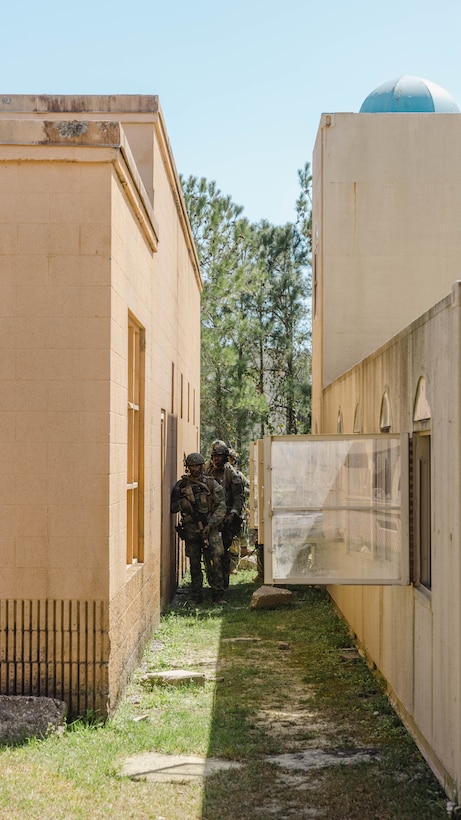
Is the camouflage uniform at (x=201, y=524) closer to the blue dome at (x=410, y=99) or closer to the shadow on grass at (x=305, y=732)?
the shadow on grass at (x=305, y=732)

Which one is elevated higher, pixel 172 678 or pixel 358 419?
A: pixel 358 419

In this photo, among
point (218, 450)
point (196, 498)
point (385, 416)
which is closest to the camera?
point (385, 416)

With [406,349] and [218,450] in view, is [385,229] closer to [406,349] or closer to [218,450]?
[218,450]

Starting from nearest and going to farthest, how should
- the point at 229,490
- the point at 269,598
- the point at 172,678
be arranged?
the point at 172,678 → the point at 269,598 → the point at 229,490

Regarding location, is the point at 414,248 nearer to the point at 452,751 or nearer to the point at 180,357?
the point at 180,357

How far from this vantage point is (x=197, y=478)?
13.5 meters

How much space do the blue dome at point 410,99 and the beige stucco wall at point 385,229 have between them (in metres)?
0.72

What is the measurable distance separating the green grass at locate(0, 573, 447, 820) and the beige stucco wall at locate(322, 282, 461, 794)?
296mm

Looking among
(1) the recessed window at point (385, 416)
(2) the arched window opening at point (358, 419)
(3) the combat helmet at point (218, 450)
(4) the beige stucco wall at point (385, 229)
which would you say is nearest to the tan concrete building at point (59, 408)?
(1) the recessed window at point (385, 416)

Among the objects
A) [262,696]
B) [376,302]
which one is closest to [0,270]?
[262,696]

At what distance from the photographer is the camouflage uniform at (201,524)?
522 inches

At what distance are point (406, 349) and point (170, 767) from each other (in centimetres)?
317

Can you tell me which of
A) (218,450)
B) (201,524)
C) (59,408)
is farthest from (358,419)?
(218,450)

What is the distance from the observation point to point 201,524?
13586 mm
